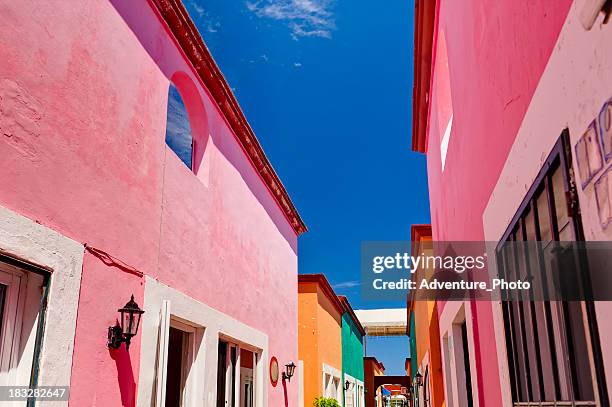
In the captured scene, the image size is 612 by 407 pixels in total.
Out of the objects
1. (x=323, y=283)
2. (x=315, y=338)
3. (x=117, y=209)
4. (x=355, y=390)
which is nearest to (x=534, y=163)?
(x=117, y=209)

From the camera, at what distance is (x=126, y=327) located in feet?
12.2

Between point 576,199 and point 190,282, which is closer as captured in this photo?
point 576,199

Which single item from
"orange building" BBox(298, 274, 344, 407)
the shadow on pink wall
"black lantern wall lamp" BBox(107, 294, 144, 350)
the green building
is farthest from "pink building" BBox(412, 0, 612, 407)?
the green building

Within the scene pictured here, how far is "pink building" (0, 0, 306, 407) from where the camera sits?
9.43 feet

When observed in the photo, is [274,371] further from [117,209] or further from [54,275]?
[54,275]

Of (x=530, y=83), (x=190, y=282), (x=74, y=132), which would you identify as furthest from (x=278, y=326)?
(x=530, y=83)

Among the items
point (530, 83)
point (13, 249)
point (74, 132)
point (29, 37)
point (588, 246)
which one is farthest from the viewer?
point (74, 132)

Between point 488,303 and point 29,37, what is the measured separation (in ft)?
10.1

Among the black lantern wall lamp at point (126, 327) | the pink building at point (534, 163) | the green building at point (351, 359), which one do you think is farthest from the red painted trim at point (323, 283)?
the black lantern wall lamp at point (126, 327)

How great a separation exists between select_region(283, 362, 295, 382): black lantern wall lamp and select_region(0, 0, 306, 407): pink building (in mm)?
1574

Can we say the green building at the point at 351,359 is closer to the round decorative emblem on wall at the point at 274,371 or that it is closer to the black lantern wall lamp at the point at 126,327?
the round decorative emblem on wall at the point at 274,371

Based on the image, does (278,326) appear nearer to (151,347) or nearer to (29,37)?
(151,347)

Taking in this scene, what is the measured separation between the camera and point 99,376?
135 inches

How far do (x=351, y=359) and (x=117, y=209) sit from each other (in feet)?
63.1
